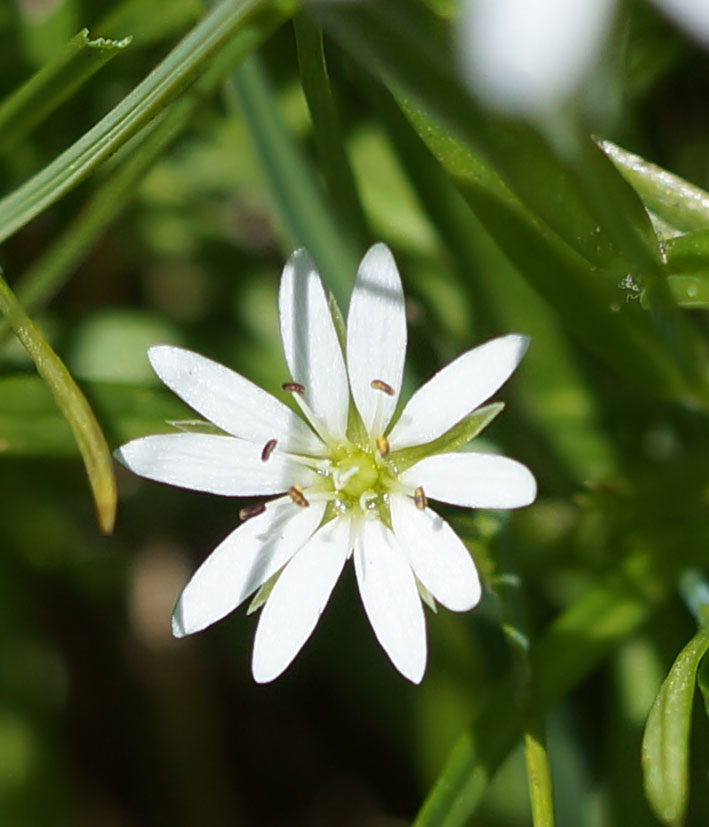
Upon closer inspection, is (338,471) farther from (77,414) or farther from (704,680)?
Answer: (704,680)

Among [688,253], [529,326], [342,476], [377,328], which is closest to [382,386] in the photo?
[377,328]

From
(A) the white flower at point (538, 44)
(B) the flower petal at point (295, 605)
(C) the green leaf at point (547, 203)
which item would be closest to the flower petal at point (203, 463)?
(B) the flower petal at point (295, 605)

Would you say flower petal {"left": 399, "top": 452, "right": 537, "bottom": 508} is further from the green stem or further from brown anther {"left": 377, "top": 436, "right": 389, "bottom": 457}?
the green stem

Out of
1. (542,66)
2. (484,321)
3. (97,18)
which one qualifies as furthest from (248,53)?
(542,66)

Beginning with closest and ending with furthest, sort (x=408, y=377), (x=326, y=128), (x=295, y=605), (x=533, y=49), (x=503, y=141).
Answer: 1. (x=533, y=49)
2. (x=503, y=141)
3. (x=295, y=605)
4. (x=326, y=128)
5. (x=408, y=377)

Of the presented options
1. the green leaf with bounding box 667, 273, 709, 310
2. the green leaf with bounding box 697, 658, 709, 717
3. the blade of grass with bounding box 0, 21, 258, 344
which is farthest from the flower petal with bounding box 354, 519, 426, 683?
the blade of grass with bounding box 0, 21, 258, 344

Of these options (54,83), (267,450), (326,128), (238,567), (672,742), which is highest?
(54,83)

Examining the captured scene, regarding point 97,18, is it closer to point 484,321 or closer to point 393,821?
point 484,321
